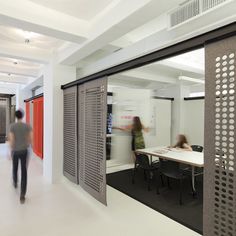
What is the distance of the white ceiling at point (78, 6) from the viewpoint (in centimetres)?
258

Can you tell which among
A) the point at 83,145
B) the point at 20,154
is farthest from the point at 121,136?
the point at 20,154

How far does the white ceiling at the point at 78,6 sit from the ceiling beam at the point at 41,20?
9cm

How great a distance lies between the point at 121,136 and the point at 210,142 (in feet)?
14.4

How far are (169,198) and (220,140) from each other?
249 centimetres

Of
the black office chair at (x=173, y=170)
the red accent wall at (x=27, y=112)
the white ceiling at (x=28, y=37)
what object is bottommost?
the black office chair at (x=173, y=170)

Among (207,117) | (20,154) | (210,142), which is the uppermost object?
(207,117)

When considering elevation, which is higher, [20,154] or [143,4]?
[143,4]

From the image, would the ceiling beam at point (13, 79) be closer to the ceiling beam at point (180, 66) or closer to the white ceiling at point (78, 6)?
the ceiling beam at point (180, 66)

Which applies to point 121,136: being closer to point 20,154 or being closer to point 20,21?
point 20,154

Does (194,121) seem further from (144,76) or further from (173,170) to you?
(173,170)

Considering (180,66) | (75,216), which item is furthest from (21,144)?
(180,66)

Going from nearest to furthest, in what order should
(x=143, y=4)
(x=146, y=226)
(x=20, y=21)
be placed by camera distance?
1. (x=143, y=4)
2. (x=20, y=21)
3. (x=146, y=226)

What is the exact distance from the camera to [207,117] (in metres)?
1.65

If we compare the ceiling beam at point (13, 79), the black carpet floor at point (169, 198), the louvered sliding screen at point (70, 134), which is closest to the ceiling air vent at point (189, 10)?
the louvered sliding screen at point (70, 134)
